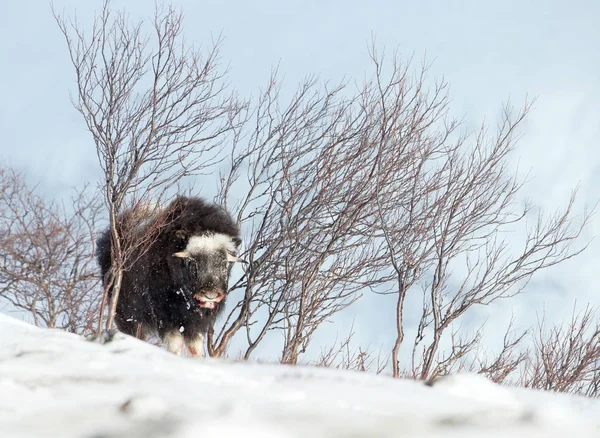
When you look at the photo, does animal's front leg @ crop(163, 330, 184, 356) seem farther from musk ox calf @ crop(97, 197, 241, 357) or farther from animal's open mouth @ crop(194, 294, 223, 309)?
animal's open mouth @ crop(194, 294, 223, 309)

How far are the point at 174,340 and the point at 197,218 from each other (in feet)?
5.30

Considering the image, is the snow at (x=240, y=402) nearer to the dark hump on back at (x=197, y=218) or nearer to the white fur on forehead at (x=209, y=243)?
the white fur on forehead at (x=209, y=243)

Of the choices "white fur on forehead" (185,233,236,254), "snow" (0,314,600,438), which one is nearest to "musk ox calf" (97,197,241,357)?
"white fur on forehead" (185,233,236,254)

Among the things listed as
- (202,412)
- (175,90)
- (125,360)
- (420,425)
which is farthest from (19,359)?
(175,90)

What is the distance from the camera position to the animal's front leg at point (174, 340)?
893cm

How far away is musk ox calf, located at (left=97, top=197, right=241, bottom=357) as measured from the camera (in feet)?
28.2

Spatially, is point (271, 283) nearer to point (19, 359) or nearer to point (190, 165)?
point (190, 165)

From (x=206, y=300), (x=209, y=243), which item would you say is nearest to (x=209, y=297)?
(x=206, y=300)

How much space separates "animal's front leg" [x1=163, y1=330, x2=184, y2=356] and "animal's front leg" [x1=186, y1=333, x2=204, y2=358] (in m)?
0.11

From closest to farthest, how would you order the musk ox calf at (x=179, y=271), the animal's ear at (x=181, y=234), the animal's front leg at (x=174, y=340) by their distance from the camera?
the musk ox calf at (x=179, y=271) → the animal's ear at (x=181, y=234) → the animal's front leg at (x=174, y=340)

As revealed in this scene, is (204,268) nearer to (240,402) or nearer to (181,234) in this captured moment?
(181,234)

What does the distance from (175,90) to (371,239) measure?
3.25 metres

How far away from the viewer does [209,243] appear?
8.73m

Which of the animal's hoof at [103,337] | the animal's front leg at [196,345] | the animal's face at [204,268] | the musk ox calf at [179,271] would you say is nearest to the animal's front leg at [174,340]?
the musk ox calf at [179,271]
